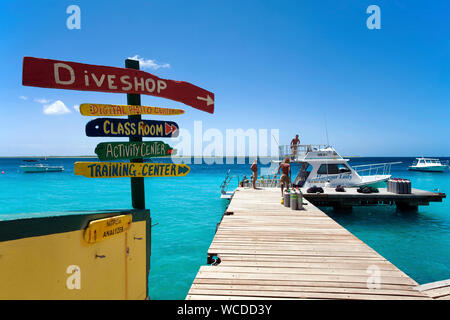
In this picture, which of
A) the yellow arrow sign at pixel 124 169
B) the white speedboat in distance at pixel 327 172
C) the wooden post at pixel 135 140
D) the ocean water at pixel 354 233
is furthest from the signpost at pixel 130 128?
the white speedboat in distance at pixel 327 172

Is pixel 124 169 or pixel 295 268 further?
pixel 295 268

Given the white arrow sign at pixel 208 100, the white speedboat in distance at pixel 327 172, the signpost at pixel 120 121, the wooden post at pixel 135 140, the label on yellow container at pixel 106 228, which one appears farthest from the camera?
the white speedboat in distance at pixel 327 172

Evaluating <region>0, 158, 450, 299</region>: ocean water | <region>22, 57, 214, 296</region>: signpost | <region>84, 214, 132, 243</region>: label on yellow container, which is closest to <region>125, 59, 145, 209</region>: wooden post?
<region>22, 57, 214, 296</region>: signpost

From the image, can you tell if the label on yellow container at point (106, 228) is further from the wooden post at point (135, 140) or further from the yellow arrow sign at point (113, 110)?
the yellow arrow sign at point (113, 110)

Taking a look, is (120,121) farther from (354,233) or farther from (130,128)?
(354,233)

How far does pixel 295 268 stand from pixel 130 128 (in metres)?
3.55

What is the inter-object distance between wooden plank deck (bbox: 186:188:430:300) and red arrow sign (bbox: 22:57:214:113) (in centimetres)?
281

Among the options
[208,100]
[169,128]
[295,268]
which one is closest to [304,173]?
[295,268]

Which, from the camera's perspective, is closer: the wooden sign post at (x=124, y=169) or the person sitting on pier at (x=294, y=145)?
the wooden sign post at (x=124, y=169)

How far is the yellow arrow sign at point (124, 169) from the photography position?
9.50 feet

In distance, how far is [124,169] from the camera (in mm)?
3066

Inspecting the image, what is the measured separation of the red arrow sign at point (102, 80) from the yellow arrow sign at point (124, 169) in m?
0.97
